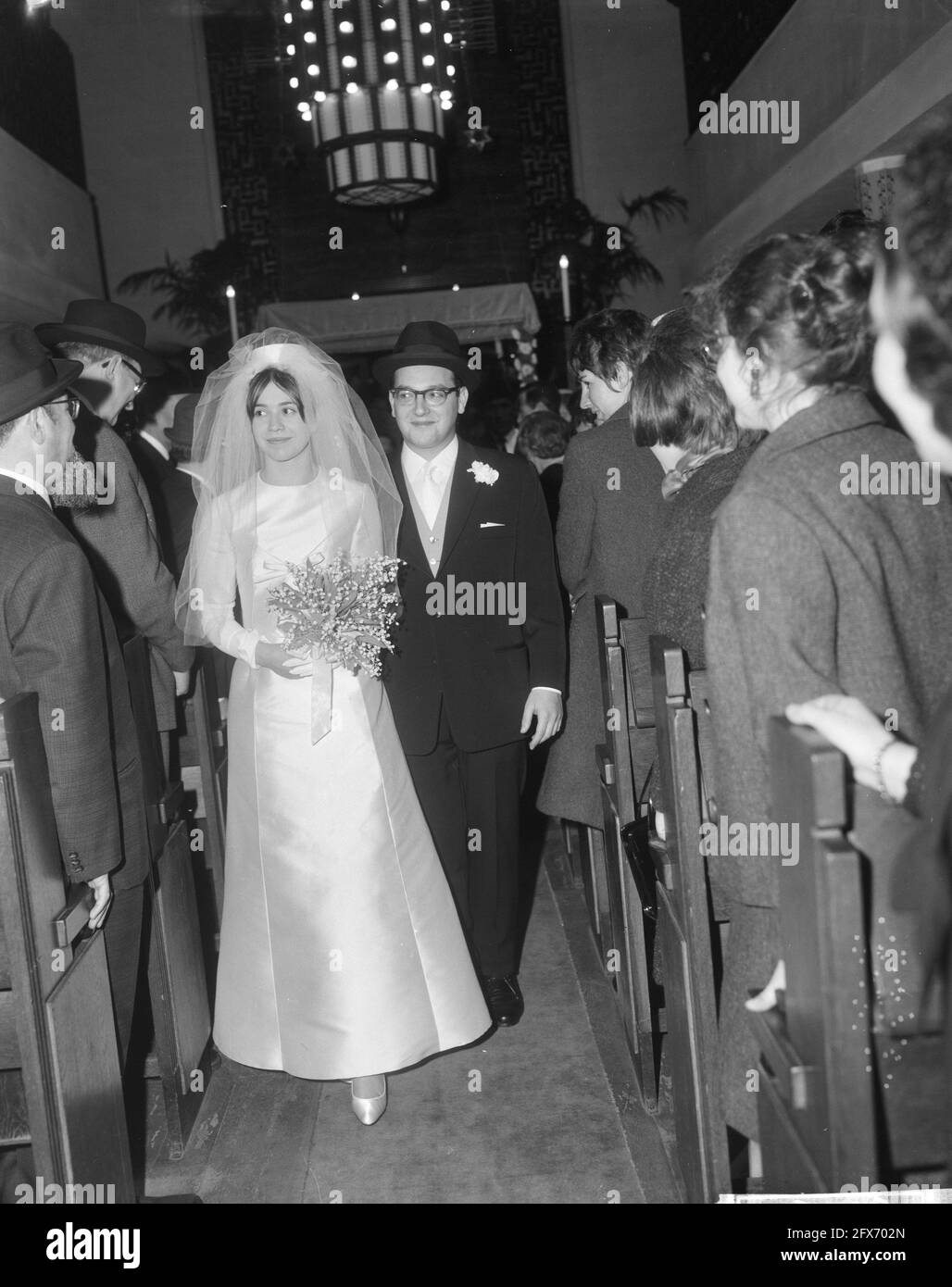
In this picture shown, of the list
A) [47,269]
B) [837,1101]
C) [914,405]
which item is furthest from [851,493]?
[47,269]

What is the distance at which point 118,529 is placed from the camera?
3.22 m

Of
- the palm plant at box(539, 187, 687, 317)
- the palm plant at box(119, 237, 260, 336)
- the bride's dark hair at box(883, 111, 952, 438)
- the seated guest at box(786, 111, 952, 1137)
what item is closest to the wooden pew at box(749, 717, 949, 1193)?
the seated guest at box(786, 111, 952, 1137)

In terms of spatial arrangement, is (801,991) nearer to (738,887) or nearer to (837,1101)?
(837,1101)

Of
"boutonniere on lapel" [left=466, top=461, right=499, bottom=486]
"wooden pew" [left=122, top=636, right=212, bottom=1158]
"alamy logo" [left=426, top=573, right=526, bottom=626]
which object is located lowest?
"wooden pew" [left=122, top=636, right=212, bottom=1158]

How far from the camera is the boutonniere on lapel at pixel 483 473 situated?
3.53m

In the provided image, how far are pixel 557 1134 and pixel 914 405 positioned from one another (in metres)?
2.31

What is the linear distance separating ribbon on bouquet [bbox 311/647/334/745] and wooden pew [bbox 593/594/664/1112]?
720 mm

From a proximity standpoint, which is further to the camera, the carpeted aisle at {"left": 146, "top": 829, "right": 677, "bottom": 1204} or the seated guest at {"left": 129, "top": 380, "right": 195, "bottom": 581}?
the seated guest at {"left": 129, "top": 380, "right": 195, "bottom": 581}

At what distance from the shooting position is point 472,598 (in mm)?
3514

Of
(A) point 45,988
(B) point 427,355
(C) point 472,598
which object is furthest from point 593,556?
(A) point 45,988

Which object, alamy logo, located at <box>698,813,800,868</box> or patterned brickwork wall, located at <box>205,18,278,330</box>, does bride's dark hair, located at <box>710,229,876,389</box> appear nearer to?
alamy logo, located at <box>698,813,800,868</box>

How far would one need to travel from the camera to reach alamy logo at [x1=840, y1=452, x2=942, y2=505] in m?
1.80

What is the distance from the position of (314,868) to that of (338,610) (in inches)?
27.2

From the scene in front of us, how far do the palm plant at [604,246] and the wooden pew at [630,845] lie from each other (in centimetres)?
708
